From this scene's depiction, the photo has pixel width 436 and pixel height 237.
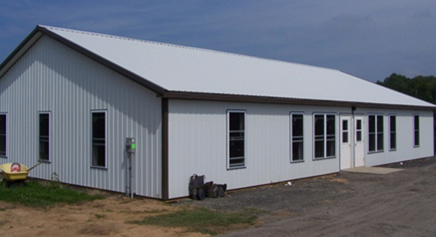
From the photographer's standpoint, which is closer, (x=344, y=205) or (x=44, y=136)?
(x=344, y=205)

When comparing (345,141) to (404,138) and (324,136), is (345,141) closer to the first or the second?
(324,136)

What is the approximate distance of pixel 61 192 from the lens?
13.3 m

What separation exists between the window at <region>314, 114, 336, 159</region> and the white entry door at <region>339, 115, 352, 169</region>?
26.8 inches

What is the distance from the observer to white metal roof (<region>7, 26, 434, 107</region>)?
14.0 metres

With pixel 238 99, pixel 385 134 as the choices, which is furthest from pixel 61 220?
pixel 385 134

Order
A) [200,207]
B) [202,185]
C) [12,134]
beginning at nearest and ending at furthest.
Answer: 1. [200,207]
2. [202,185]
3. [12,134]

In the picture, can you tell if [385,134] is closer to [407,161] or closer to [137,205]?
[407,161]

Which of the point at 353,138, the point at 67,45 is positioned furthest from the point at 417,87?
the point at 67,45

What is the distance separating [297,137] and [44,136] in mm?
8189

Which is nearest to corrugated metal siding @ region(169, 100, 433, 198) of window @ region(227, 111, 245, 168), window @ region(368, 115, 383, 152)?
window @ region(227, 111, 245, 168)

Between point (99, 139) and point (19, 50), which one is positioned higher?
point (19, 50)

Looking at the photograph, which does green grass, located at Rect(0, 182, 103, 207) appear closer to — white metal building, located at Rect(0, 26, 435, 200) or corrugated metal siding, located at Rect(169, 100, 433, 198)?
white metal building, located at Rect(0, 26, 435, 200)

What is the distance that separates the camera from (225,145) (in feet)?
46.1

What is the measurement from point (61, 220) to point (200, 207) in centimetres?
317
